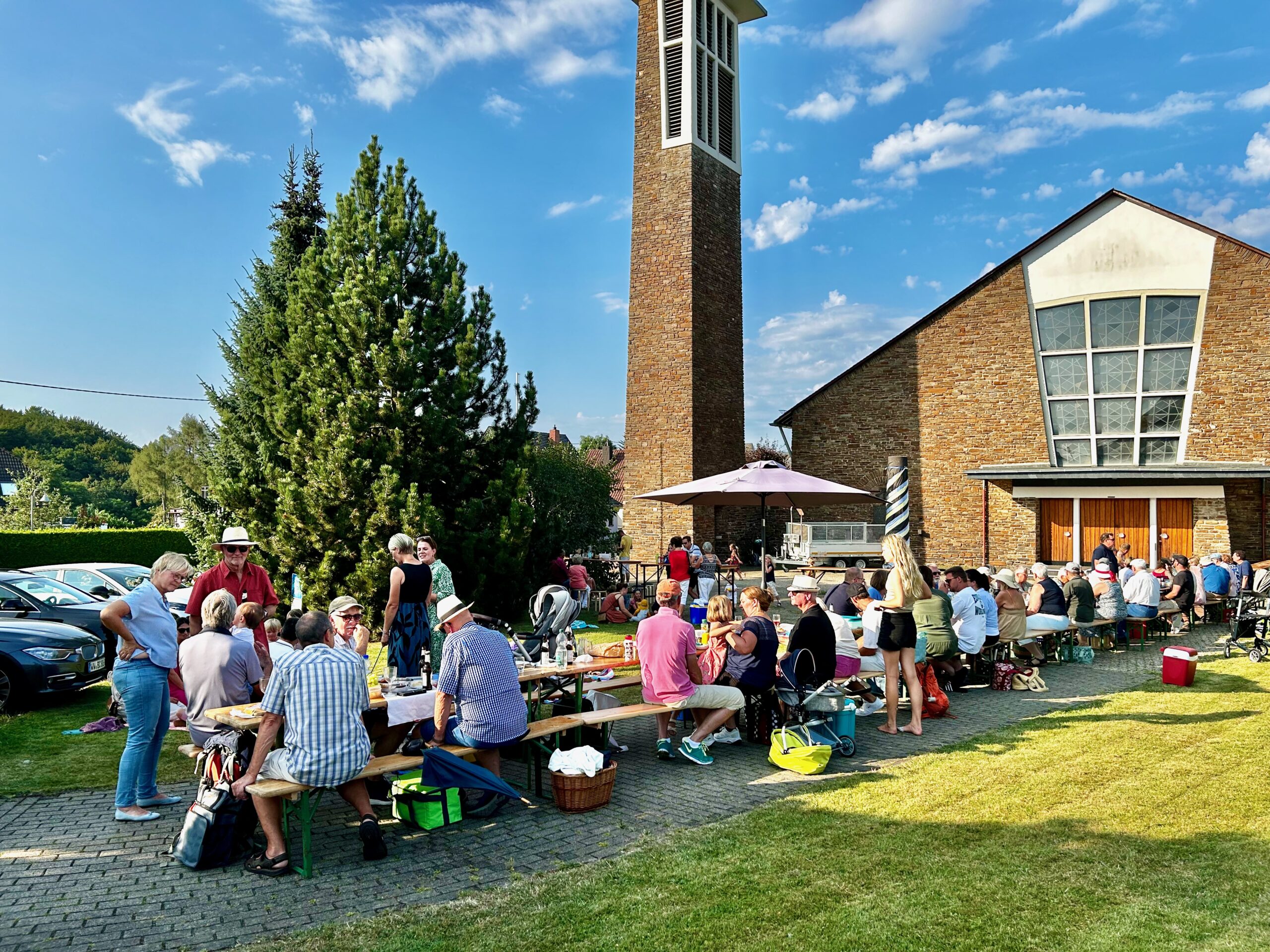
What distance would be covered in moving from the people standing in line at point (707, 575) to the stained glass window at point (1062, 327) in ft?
40.9

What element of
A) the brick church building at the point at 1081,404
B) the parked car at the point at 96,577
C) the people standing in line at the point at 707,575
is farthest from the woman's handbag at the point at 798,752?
the brick church building at the point at 1081,404

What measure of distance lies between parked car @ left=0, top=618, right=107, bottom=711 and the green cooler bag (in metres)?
5.80

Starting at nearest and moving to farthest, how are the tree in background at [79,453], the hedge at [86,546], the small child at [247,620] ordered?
the small child at [247,620]
the hedge at [86,546]
the tree in background at [79,453]

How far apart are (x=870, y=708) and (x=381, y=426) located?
27.4 ft

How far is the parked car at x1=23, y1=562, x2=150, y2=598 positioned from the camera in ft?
49.1

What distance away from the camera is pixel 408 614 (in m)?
8.16

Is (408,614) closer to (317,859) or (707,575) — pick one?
(317,859)

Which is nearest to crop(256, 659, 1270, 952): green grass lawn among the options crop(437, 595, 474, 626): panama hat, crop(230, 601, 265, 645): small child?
crop(437, 595, 474, 626): panama hat

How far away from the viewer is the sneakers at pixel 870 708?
29.5ft

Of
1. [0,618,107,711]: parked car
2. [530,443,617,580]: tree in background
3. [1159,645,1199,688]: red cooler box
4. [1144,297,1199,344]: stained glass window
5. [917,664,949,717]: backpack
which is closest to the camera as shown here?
[917,664,949,717]: backpack

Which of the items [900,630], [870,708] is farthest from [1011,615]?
[900,630]

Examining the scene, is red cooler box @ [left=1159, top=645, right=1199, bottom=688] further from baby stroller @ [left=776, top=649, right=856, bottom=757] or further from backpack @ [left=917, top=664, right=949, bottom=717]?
baby stroller @ [left=776, top=649, right=856, bottom=757]

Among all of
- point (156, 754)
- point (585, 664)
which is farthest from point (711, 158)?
point (156, 754)

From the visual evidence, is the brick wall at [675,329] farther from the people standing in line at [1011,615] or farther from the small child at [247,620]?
the small child at [247,620]
